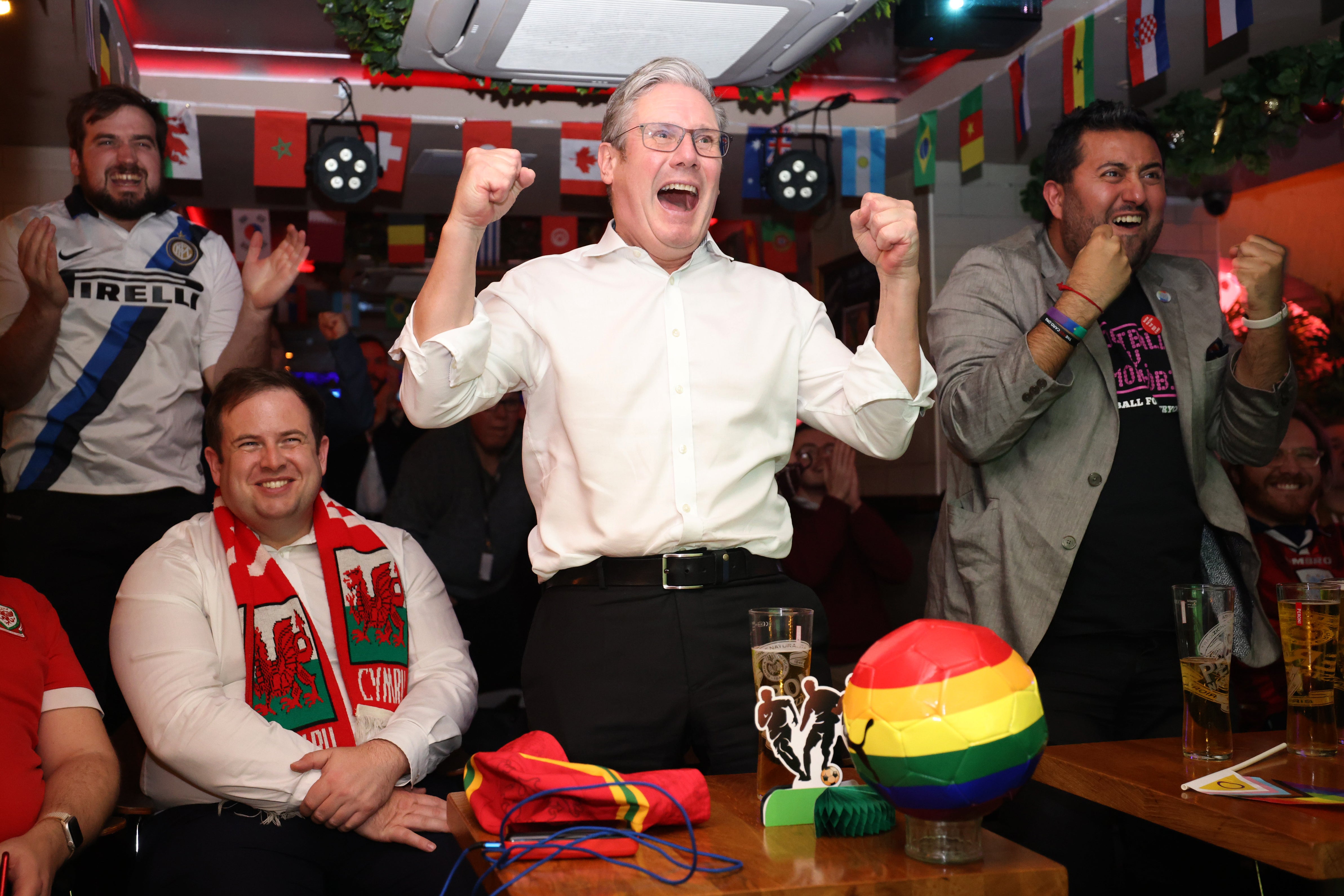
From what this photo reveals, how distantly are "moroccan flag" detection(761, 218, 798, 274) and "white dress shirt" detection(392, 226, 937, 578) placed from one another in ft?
15.3

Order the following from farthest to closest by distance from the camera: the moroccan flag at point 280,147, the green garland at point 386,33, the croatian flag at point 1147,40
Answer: the moroccan flag at point 280,147
the green garland at point 386,33
the croatian flag at point 1147,40

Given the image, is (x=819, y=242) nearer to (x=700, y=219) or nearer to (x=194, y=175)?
(x=194, y=175)

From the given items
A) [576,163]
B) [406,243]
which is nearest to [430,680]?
[576,163]

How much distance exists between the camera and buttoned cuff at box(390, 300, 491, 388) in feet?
4.90

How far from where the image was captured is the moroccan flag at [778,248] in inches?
251

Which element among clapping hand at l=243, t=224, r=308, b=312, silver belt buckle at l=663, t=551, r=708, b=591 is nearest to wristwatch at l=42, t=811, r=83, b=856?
silver belt buckle at l=663, t=551, r=708, b=591

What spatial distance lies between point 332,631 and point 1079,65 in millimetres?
3097

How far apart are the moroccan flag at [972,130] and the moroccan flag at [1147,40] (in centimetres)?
85

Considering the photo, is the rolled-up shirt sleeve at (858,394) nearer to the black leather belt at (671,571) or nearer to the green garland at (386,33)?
the black leather belt at (671,571)

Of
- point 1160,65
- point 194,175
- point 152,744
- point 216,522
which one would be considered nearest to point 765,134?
point 1160,65

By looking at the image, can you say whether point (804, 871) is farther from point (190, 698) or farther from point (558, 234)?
point (558, 234)

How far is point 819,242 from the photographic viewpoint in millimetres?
7047

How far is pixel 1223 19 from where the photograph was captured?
320cm

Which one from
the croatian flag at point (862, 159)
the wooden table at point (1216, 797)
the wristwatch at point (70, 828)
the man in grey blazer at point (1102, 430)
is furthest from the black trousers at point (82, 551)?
the croatian flag at point (862, 159)
